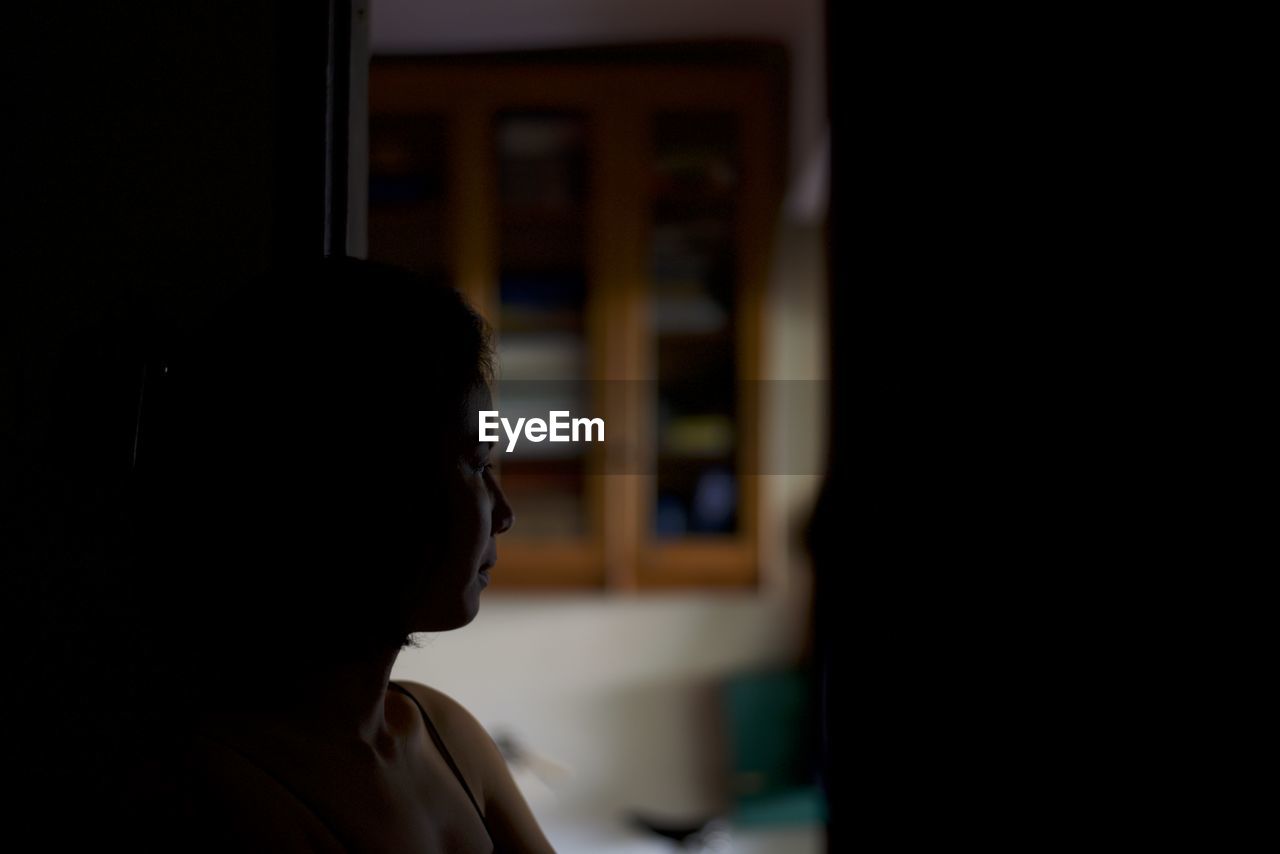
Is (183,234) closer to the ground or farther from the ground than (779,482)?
farther from the ground

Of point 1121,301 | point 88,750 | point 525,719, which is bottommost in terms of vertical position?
point 525,719

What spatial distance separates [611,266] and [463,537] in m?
1.79

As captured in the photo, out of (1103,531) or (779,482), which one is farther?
(779,482)

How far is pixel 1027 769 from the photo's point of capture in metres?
0.45

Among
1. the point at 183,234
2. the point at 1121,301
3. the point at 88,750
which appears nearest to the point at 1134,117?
the point at 1121,301

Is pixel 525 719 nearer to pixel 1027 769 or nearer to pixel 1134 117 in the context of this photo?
pixel 1027 769

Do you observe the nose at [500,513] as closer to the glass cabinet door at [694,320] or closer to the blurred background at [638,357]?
the blurred background at [638,357]

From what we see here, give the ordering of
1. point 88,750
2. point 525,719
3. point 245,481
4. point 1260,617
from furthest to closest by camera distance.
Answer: point 525,719, point 88,750, point 245,481, point 1260,617

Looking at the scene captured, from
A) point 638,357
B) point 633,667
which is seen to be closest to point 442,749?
point 638,357

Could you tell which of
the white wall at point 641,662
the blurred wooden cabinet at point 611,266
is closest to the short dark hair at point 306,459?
the blurred wooden cabinet at point 611,266

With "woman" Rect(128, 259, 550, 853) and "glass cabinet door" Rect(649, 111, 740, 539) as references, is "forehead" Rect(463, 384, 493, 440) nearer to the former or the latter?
"woman" Rect(128, 259, 550, 853)

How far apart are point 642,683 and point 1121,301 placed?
2.30 m

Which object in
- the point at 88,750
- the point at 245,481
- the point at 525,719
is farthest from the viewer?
the point at 525,719

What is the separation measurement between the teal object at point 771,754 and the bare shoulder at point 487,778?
6.41 feet
